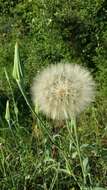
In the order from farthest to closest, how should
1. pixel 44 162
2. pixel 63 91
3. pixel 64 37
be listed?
pixel 64 37, pixel 44 162, pixel 63 91

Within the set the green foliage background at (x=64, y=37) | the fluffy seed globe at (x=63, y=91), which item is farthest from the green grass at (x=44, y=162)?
the green foliage background at (x=64, y=37)

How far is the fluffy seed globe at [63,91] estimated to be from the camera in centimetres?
303

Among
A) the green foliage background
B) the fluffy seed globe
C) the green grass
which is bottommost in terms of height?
the green grass

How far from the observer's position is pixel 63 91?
120 inches

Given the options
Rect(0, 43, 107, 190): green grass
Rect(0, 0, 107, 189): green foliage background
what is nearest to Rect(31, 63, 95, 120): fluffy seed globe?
Rect(0, 43, 107, 190): green grass

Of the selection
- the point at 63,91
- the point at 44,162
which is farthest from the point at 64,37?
the point at 63,91

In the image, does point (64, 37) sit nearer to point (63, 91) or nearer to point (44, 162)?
point (44, 162)

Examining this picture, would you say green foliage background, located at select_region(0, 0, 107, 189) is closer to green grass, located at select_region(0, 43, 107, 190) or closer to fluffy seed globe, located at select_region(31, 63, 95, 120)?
green grass, located at select_region(0, 43, 107, 190)

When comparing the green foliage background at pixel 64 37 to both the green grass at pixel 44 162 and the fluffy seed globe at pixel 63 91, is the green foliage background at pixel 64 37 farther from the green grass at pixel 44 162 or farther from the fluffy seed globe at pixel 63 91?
the fluffy seed globe at pixel 63 91

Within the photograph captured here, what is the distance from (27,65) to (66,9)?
65cm

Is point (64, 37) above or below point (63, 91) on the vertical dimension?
below

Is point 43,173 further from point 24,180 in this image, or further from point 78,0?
point 78,0

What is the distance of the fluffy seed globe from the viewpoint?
3027 mm

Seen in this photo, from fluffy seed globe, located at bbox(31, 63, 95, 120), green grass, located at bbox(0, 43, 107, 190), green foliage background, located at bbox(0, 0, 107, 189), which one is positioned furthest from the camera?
green foliage background, located at bbox(0, 0, 107, 189)
